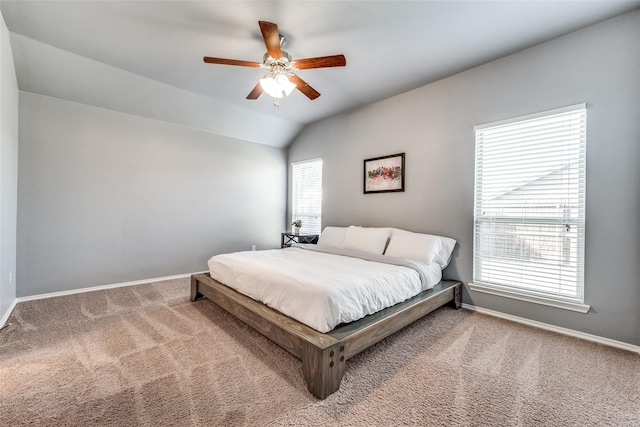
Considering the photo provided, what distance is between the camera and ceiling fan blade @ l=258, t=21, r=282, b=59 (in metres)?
1.92

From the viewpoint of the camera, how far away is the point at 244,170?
16.8 feet

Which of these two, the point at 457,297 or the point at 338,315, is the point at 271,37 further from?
the point at 457,297

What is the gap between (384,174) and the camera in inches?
157

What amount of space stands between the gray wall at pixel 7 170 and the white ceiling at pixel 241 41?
9.2 inches

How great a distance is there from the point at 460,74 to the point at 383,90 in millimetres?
949

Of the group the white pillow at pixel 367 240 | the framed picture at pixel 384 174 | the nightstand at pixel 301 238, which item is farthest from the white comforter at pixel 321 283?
the nightstand at pixel 301 238

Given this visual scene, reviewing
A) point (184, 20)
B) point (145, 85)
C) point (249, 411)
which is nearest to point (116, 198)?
point (145, 85)

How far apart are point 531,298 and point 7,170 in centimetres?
551

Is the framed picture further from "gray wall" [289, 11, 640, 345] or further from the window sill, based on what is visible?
the window sill

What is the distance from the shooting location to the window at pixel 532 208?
2.50 m

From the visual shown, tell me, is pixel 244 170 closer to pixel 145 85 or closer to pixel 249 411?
pixel 145 85

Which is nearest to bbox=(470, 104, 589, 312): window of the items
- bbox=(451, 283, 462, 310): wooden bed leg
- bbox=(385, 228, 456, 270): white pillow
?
bbox=(451, 283, 462, 310): wooden bed leg

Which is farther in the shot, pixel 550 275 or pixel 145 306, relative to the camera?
pixel 145 306

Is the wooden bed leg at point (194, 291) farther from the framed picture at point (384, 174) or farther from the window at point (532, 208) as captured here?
the window at point (532, 208)
